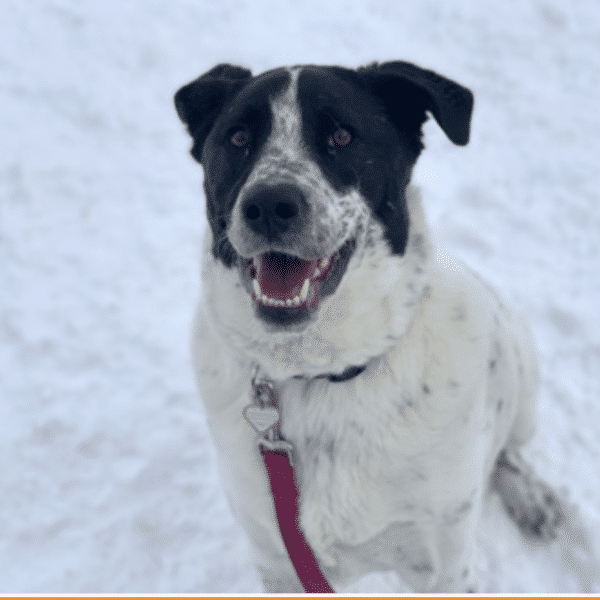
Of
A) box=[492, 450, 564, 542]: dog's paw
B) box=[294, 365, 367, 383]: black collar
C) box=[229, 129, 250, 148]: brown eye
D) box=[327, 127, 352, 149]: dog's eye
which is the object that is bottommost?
box=[492, 450, 564, 542]: dog's paw

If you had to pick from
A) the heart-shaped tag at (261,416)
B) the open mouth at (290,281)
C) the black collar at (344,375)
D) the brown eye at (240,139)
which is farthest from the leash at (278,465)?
the brown eye at (240,139)

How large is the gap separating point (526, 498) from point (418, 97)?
5.48ft

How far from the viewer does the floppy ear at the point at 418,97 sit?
5.17ft

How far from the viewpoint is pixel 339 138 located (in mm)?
1565

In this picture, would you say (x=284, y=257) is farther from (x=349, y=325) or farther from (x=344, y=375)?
(x=344, y=375)

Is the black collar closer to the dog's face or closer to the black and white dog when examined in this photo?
the black and white dog

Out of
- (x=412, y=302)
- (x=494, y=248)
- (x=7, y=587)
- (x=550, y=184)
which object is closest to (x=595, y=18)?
(x=550, y=184)

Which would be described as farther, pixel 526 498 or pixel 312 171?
pixel 526 498

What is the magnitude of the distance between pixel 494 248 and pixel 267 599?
2442 mm

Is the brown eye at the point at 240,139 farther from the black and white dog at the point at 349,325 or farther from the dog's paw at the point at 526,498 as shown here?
the dog's paw at the point at 526,498

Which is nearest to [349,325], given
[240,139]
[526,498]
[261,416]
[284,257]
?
[284,257]

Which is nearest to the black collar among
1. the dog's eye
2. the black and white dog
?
the black and white dog

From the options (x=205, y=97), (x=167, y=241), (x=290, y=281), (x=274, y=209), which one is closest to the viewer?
(x=274, y=209)

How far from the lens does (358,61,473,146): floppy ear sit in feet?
5.17
